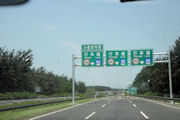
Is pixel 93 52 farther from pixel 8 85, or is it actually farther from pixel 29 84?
pixel 29 84

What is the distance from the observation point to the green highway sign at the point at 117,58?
2575cm

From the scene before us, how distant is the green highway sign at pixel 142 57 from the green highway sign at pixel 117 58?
0.98m

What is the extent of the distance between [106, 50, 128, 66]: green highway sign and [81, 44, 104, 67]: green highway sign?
0.87 m

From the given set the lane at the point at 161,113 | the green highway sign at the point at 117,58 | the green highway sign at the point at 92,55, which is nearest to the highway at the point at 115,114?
the lane at the point at 161,113

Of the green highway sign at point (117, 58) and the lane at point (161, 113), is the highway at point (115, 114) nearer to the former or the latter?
the lane at point (161, 113)

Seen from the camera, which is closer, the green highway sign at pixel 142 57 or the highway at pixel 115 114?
the highway at pixel 115 114

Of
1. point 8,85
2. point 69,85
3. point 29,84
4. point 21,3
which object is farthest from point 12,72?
point 69,85

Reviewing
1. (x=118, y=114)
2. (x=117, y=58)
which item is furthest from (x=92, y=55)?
(x=118, y=114)

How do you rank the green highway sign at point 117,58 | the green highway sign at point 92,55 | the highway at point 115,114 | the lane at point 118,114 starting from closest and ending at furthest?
1. the lane at point 118,114
2. the highway at point 115,114
3. the green highway sign at point 117,58
4. the green highway sign at point 92,55

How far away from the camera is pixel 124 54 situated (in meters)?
25.8

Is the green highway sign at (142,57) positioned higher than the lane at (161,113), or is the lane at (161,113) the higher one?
the green highway sign at (142,57)

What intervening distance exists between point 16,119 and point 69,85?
10256 centimetres

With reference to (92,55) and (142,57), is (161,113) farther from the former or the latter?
(92,55)

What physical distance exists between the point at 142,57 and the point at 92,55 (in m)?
6.08
